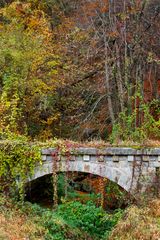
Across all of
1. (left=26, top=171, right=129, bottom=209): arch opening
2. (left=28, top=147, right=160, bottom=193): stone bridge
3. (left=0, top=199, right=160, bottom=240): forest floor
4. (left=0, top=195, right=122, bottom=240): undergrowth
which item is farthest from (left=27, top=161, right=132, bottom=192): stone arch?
(left=26, top=171, right=129, bottom=209): arch opening

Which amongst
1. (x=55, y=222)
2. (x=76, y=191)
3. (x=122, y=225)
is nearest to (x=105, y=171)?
(x=55, y=222)

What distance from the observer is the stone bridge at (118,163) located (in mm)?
11312

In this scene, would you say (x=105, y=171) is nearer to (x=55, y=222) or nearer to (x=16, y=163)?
(x=55, y=222)

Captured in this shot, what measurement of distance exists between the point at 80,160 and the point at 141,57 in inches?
287

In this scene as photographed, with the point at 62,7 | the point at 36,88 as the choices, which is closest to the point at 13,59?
the point at 36,88

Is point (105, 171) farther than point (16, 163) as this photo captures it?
No

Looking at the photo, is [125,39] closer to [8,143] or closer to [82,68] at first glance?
[82,68]

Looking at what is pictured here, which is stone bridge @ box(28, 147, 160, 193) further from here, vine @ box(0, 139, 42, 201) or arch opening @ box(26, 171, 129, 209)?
arch opening @ box(26, 171, 129, 209)

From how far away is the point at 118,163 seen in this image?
11.4 meters

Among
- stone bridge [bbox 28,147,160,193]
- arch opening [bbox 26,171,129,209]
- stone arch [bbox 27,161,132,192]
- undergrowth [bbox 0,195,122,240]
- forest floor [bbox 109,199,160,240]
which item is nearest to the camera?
forest floor [bbox 109,199,160,240]

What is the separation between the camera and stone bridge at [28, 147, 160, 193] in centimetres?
1131

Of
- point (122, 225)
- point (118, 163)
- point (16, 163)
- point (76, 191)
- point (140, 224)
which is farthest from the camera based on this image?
point (76, 191)

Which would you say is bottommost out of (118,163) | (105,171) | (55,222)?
(55,222)

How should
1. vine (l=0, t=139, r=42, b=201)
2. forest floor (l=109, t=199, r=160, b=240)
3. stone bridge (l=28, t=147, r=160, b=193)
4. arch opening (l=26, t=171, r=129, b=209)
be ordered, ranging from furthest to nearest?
1. arch opening (l=26, t=171, r=129, b=209)
2. vine (l=0, t=139, r=42, b=201)
3. stone bridge (l=28, t=147, r=160, b=193)
4. forest floor (l=109, t=199, r=160, b=240)
